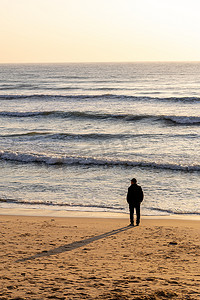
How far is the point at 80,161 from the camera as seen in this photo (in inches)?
682

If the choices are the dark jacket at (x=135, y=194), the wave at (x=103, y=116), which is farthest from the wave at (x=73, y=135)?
the dark jacket at (x=135, y=194)

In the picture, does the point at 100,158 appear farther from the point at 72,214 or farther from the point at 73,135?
the point at 73,135

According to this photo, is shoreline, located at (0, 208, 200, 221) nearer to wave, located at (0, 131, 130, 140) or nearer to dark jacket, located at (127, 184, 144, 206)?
dark jacket, located at (127, 184, 144, 206)

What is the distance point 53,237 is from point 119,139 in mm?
15104

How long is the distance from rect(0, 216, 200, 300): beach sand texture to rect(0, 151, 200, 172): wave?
6260 millimetres

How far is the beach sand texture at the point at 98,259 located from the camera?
524 centimetres

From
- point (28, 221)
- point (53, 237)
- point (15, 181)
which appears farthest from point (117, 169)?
point (53, 237)

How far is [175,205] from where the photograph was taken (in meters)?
11.4

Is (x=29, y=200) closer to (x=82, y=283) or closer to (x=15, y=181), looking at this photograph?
(x=15, y=181)

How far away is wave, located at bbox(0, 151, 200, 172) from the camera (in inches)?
631

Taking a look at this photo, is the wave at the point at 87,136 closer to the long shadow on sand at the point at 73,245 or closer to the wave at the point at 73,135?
the wave at the point at 73,135

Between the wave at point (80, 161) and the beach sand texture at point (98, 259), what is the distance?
20.5ft

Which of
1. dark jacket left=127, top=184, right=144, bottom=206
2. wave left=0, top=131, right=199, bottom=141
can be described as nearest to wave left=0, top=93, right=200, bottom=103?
wave left=0, top=131, right=199, bottom=141

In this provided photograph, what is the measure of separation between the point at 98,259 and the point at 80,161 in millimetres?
10624
